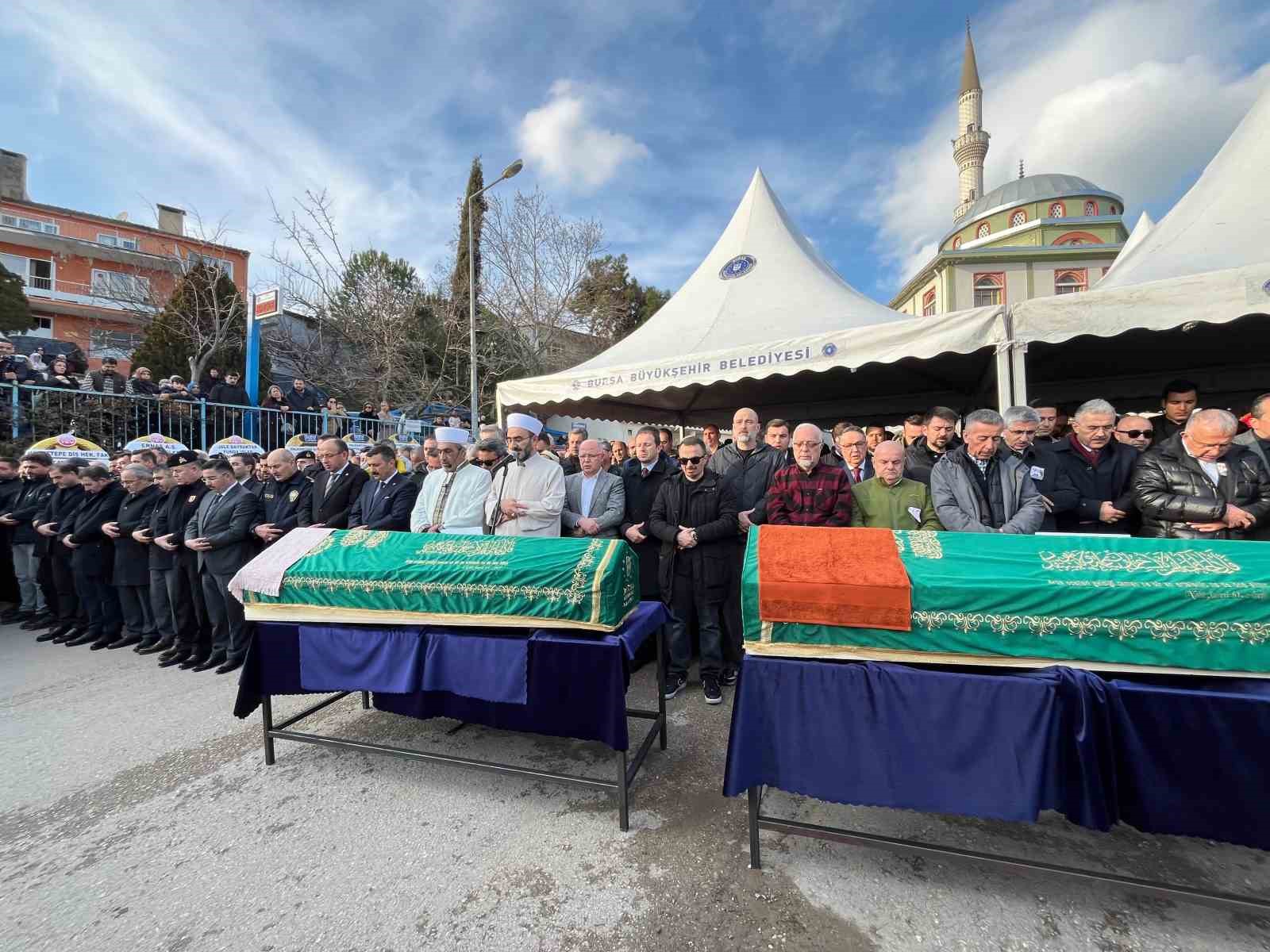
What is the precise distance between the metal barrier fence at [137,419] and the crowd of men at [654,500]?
A: 6.03ft

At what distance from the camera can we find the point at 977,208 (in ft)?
125

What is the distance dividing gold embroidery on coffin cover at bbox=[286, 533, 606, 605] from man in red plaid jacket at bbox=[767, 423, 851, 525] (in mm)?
1197

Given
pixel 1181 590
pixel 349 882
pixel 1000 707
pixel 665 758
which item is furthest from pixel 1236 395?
pixel 349 882

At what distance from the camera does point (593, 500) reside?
4.03 meters

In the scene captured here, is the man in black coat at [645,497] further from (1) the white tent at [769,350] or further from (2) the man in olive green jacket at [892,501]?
(2) the man in olive green jacket at [892,501]

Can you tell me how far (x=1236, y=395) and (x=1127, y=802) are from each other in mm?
6214

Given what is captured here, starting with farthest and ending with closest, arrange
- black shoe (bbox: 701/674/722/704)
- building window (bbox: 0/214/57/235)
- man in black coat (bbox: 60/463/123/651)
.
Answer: building window (bbox: 0/214/57/235) < man in black coat (bbox: 60/463/123/651) < black shoe (bbox: 701/674/722/704)

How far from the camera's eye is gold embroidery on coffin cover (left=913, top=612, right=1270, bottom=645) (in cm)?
164

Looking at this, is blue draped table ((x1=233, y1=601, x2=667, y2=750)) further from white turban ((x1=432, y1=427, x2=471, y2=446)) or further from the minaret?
the minaret

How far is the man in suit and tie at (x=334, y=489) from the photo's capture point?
14.3 ft

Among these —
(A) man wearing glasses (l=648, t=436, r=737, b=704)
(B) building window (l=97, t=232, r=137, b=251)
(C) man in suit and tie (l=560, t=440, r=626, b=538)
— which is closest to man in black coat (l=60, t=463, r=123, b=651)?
(C) man in suit and tie (l=560, t=440, r=626, b=538)

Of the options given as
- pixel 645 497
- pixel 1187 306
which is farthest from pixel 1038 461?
pixel 645 497

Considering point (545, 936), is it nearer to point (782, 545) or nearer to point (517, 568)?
point (517, 568)

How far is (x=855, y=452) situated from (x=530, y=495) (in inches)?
83.9
